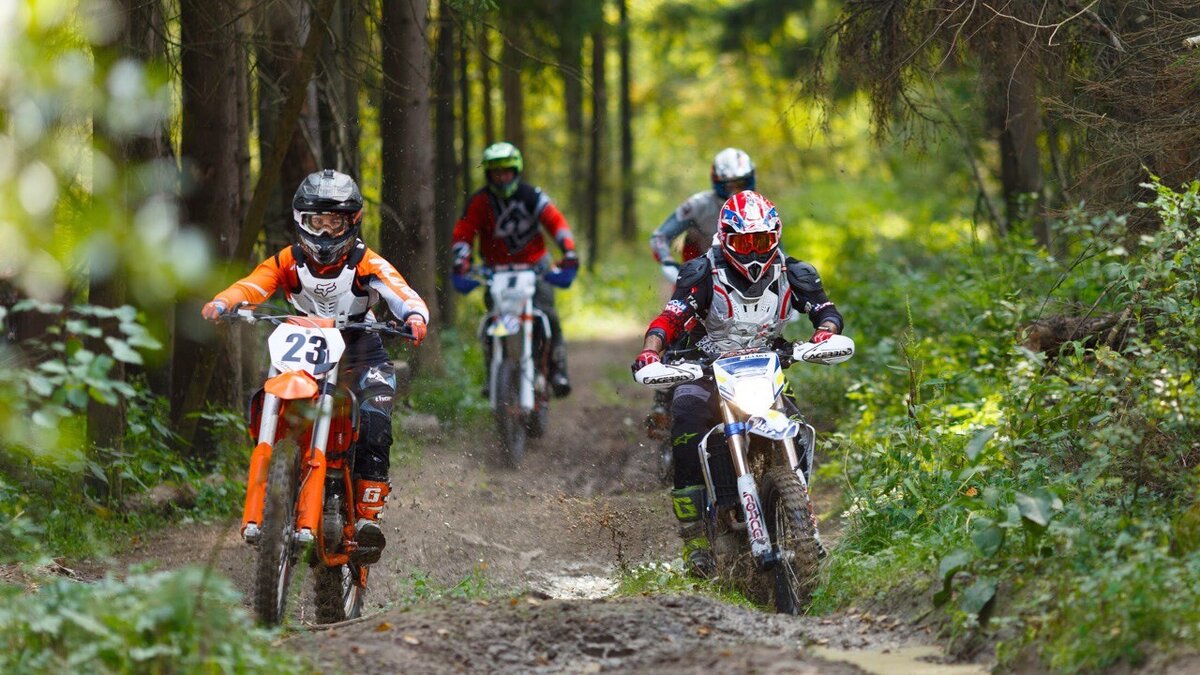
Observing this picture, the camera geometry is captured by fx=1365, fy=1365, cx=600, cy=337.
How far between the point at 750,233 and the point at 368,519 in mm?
2568

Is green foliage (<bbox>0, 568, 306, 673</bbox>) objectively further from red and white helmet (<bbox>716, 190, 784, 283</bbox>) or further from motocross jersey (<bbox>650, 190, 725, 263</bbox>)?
motocross jersey (<bbox>650, 190, 725, 263</bbox>)

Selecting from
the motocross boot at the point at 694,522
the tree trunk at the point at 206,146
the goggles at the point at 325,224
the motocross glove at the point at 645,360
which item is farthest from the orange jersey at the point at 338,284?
the tree trunk at the point at 206,146

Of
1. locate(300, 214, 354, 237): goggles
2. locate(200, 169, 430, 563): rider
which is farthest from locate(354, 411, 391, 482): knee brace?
locate(300, 214, 354, 237): goggles

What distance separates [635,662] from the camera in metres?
5.38

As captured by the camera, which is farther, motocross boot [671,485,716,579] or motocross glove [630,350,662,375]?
motocross boot [671,485,716,579]

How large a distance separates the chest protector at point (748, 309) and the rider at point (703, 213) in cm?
341

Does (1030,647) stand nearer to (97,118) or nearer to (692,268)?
(692,268)

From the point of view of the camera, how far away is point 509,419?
11.4 m

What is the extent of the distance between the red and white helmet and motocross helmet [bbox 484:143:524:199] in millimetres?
4889

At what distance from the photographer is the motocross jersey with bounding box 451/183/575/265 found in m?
12.5

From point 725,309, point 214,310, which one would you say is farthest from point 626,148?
point 214,310

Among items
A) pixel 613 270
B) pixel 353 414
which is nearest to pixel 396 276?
pixel 353 414

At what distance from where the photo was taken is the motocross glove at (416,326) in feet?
22.8

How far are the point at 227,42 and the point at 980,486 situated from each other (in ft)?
20.2
